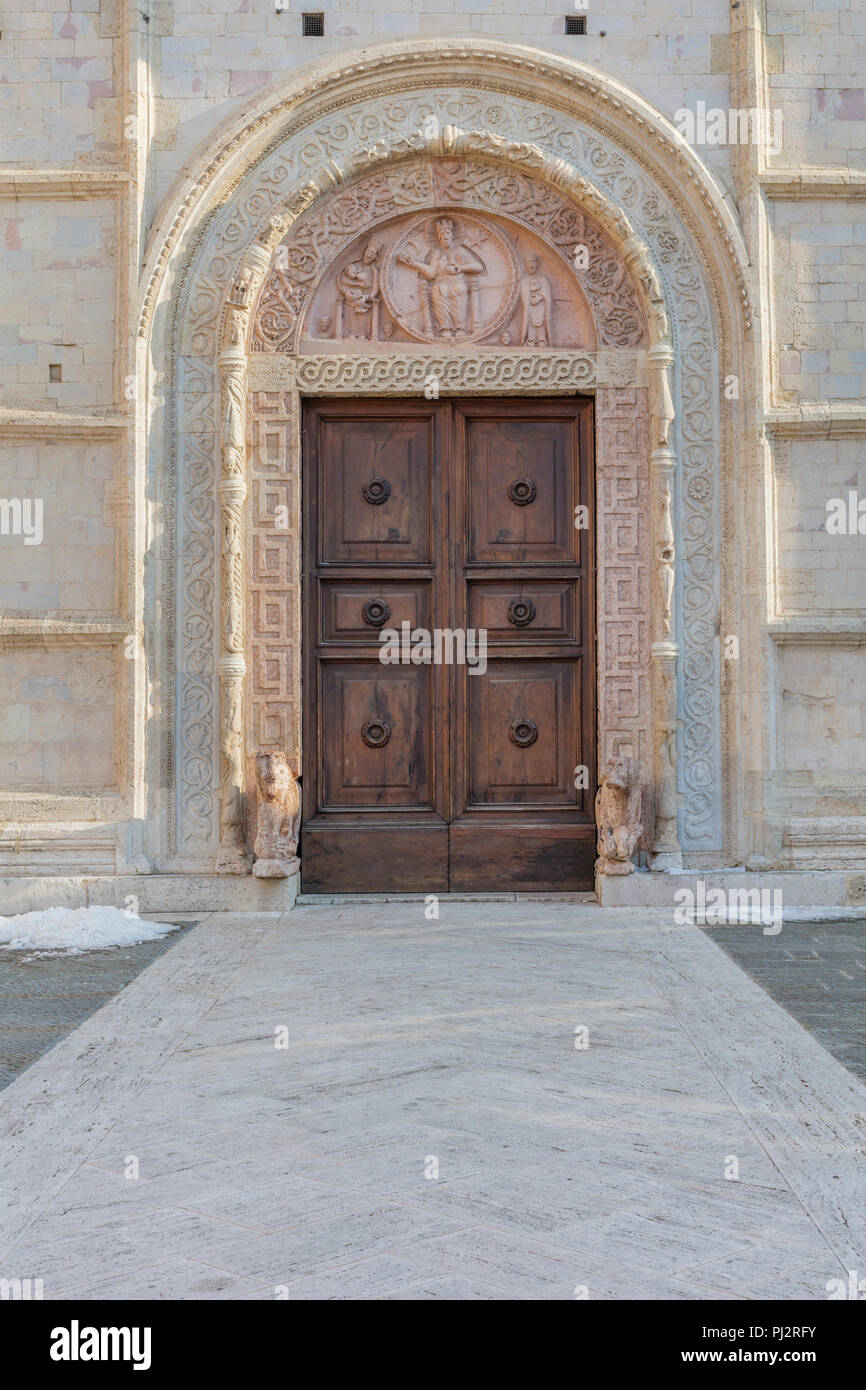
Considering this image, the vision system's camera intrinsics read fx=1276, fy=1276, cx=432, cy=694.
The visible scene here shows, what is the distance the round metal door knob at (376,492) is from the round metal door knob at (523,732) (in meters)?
1.60

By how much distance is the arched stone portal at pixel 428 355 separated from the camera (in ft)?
24.9

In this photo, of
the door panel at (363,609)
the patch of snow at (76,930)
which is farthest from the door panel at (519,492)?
the patch of snow at (76,930)

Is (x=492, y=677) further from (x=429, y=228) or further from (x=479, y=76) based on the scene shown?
(x=479, y=76)

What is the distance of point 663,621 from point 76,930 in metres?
3.76

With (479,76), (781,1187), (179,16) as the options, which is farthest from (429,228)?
(781,1187)

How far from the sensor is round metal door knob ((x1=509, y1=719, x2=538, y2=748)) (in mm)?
7859

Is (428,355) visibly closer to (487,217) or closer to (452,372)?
(452,372)

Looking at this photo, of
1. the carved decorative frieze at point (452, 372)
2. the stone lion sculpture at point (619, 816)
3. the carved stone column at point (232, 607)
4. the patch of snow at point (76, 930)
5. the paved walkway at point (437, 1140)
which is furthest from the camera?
the carved decorative frieze at point (452, 372)

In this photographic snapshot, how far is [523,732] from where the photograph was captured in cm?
786

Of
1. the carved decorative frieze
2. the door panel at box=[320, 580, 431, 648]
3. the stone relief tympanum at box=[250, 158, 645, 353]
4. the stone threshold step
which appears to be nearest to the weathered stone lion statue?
the stone threshold step

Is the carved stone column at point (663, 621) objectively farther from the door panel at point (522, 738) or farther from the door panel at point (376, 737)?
the door panel at point (376, 737)

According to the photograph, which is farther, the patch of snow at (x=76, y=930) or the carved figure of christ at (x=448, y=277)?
the carved figure of christ at (x=448, y=277)

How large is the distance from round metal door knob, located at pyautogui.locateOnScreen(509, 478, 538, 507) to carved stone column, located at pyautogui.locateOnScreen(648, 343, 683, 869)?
0.73m

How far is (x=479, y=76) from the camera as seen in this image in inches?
305
